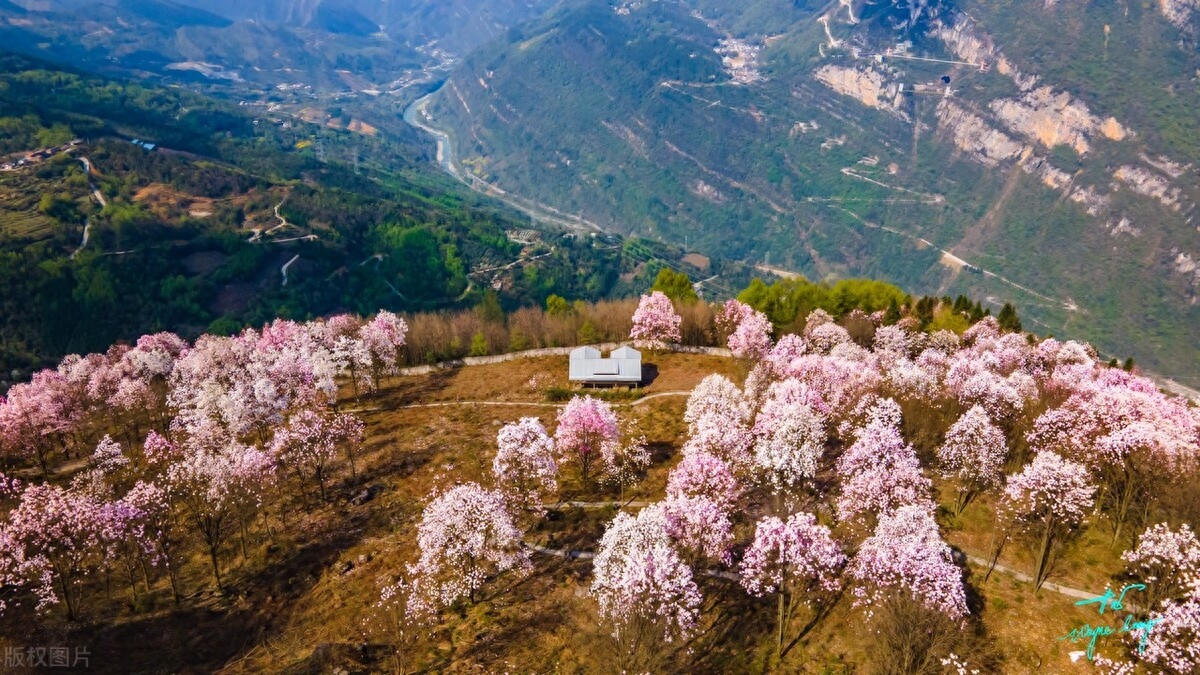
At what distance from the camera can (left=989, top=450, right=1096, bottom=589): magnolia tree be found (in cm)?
3934

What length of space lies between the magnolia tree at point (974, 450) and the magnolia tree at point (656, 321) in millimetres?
54750

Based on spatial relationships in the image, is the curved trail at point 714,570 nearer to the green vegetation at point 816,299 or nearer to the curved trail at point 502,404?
the curved trail at point 502,404

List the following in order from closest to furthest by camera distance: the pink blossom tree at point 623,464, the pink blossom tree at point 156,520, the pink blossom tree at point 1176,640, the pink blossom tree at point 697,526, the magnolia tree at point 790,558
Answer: the pink blossom tree at point 1176,640, the magnolia tree at point 790,558, the pink blossom tree at point 697,526, the pink blossom tree at point 156,520, the pink blossom tree at point 623,464

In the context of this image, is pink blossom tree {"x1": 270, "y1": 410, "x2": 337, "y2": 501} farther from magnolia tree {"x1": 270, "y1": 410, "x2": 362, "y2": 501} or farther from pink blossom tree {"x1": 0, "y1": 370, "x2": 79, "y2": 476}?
pink blossom tree {"x1": 0, "y1": 370, "x2": 79, "y2": 476}

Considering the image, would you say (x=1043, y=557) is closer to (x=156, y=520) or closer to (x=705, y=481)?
(x=705, y=481)

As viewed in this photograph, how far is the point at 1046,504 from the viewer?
132ft

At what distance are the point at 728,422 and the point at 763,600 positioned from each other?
1317 cm

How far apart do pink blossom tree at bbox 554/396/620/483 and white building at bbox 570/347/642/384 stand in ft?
93.2

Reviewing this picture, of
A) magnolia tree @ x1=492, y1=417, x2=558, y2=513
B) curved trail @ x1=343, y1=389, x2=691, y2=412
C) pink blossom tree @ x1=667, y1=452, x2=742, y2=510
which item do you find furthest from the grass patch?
pink blossom tree @ x1=667, y1=452, x2=742, y2=510

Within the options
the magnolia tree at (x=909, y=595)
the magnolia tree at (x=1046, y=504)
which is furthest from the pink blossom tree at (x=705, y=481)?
the magnolia tree at (x=1046, y=504)

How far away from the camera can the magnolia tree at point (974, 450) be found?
151 feet

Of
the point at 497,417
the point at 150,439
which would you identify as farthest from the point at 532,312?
the point at 150,439
